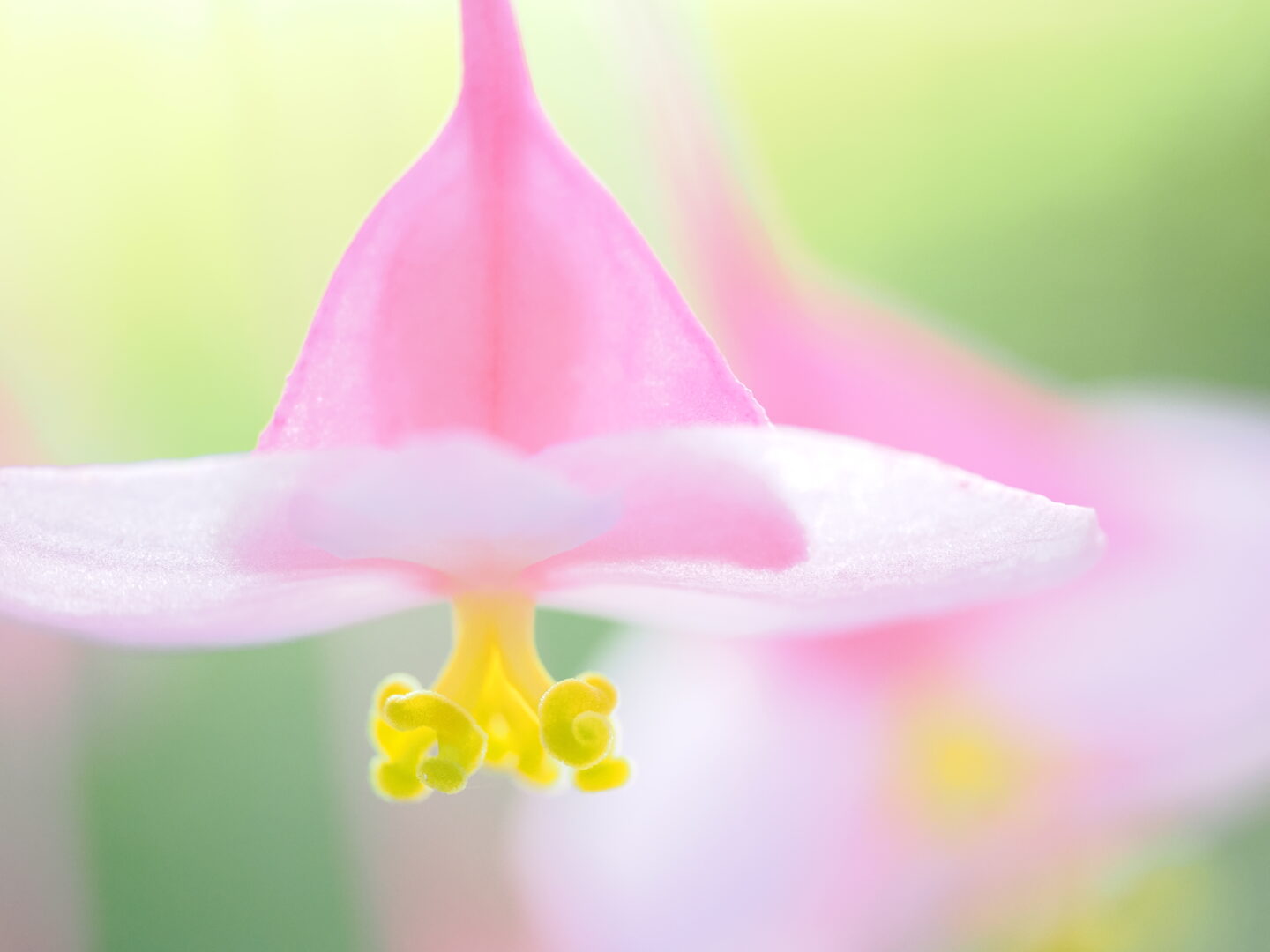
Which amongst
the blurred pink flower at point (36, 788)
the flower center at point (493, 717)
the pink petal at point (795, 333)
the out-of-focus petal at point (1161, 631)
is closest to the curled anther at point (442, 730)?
the flower center at point (493, 717)

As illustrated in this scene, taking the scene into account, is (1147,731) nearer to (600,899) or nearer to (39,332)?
(600,899)

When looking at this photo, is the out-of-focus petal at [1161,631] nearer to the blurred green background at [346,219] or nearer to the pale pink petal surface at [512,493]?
the blurred green background at [346,219]

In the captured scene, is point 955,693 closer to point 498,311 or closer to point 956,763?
point 956,763

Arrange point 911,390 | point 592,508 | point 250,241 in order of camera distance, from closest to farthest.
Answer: point 592,508
point 911,390
point 250,241

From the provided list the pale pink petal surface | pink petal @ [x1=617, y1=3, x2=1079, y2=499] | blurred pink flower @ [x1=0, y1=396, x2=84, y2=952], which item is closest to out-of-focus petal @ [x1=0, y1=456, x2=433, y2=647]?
the pale pink petal surface

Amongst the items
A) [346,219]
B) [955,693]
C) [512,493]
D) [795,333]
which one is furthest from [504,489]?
[346,219]

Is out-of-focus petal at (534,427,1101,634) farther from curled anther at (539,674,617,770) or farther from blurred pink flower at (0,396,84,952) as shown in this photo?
blurred pink flower at (0,396,84,952)

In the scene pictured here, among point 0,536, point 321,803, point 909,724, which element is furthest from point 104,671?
point 0,536
